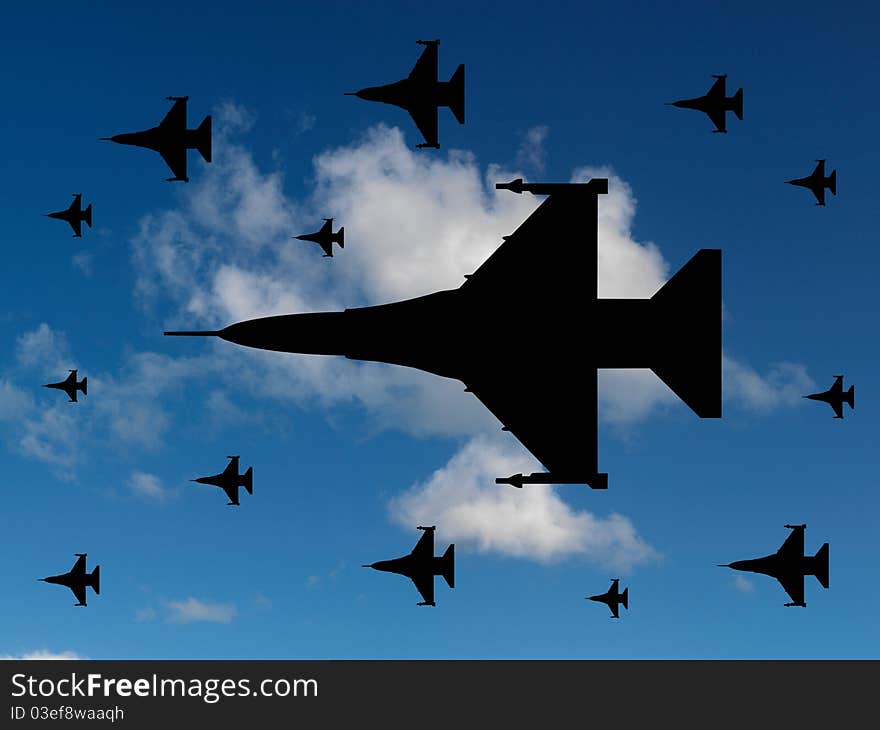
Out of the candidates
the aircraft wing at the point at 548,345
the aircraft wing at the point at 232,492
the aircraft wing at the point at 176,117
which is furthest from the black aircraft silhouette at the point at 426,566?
the aircraft wing at the point at 176,117

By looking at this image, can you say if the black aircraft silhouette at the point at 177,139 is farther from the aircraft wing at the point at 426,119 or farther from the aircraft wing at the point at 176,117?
the aircraft wing at the point at 426,119

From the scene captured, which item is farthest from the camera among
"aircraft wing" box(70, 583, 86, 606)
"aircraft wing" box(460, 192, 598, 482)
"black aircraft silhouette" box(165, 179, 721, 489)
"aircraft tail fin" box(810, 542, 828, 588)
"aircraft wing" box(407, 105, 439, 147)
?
"aircraft wing" box(70, 583, 86, 606)

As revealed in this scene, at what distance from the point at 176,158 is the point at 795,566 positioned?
28213 mm

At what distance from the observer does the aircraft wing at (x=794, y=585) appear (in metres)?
27.0

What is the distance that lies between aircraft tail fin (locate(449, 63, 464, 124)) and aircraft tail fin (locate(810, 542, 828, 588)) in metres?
21.0

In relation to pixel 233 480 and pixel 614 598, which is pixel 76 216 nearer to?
pixel 233 480

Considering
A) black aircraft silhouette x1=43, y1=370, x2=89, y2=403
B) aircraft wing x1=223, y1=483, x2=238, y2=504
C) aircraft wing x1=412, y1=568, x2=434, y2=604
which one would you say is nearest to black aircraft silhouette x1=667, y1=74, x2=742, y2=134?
aircraft wing x1=412, y1=568, x2=434, y2=604

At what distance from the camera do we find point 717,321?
23.9m

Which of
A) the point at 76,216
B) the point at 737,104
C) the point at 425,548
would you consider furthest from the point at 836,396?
the point at 76,216

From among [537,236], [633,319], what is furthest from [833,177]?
[537,236]

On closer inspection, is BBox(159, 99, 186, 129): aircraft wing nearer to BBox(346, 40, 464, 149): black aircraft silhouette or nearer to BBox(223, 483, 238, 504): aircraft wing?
BBox(346, 40, 464, 149): black aircraft silhouette

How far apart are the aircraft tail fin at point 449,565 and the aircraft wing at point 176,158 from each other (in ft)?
57.6

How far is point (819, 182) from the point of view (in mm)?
27750

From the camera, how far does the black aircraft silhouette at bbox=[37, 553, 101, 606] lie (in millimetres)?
32562
